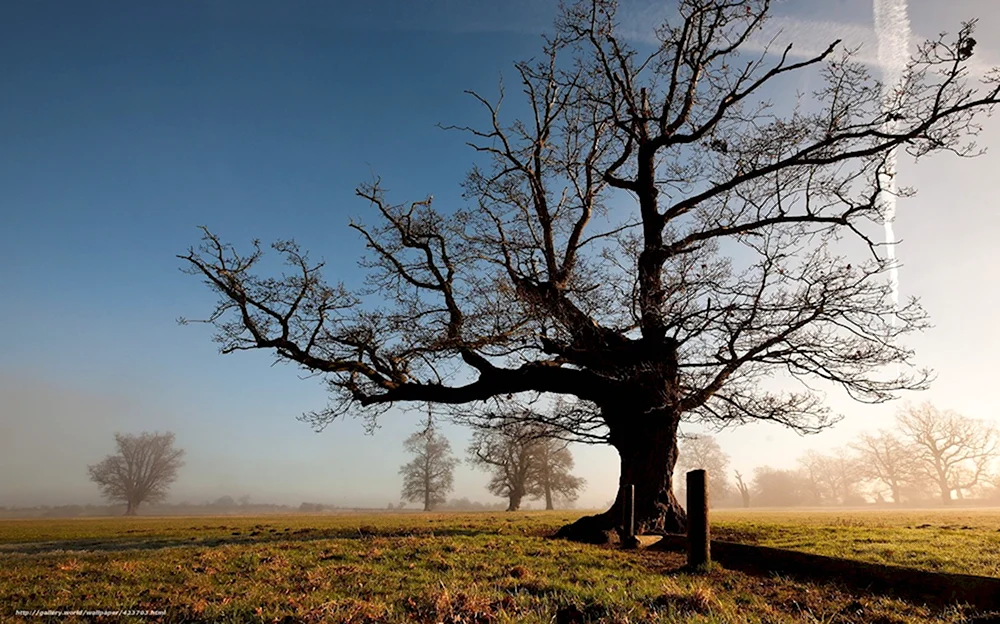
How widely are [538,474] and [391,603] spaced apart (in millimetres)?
46565

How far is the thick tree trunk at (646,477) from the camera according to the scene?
1357 cm

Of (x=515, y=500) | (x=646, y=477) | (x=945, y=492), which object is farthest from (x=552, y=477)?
(x=945, y=492)

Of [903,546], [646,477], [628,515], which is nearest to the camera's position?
[903,546]

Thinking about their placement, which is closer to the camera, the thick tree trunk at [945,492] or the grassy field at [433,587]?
the grassy field at [433,587]

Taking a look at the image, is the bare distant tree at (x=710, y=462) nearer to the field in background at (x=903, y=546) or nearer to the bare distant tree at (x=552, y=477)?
the bare distant tree at (x=552, y=477)

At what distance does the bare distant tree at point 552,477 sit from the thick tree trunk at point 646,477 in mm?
34333

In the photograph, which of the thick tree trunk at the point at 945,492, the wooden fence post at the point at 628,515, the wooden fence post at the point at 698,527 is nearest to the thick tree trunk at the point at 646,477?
the wooden fence post at the point at 628,515

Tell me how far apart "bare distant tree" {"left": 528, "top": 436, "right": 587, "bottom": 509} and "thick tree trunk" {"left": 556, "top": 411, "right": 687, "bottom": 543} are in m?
34.3

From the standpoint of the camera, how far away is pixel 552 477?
50.3 m

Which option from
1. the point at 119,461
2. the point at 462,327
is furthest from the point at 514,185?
the point at 119,461

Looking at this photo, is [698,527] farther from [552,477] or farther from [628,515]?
[552,477]

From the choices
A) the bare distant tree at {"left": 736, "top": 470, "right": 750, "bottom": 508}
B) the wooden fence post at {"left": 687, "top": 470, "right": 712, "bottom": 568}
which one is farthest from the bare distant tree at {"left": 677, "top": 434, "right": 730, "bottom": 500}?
the wooden fence post at {"left": 687, "top": 470, "right": 712, "bottom": 568}

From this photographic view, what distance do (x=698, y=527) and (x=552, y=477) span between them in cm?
4425

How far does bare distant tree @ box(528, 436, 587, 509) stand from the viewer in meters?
49.2
